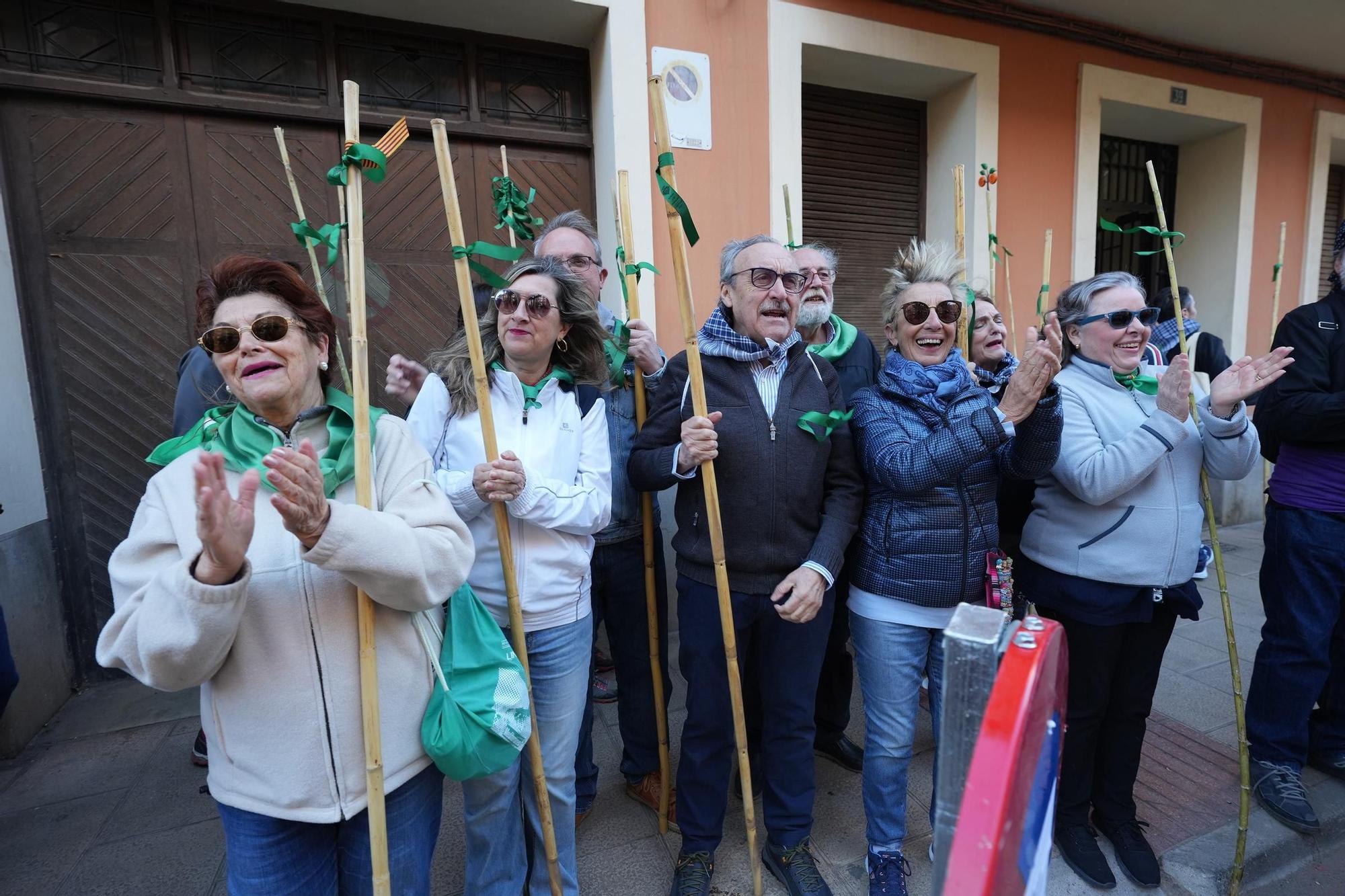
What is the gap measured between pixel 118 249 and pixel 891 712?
14.4 feet

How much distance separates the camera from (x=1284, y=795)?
8.28 ft

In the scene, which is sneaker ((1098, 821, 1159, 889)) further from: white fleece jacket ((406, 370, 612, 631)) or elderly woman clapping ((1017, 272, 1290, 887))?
white fleece jacket ((406, 370, 612, 631))

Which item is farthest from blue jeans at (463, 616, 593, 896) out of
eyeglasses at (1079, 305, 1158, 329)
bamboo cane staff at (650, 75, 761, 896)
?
eyeglasses at (1079, 305, 1158, 329)

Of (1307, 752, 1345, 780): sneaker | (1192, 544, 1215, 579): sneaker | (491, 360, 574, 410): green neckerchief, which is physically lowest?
(1307, 752, 1345, 780): sneaker

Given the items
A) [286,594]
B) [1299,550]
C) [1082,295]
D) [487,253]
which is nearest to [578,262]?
[487,253]

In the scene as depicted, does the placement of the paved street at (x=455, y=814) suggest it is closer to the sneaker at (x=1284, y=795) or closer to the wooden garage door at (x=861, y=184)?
the sneaker at (x=1284, y=795)

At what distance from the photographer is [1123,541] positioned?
2127 mm

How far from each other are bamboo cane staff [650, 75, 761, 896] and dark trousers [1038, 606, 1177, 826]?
1.13 metres

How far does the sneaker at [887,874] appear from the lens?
2.10m

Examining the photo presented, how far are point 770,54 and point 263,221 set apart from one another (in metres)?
3.22

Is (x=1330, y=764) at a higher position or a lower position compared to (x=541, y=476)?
lower

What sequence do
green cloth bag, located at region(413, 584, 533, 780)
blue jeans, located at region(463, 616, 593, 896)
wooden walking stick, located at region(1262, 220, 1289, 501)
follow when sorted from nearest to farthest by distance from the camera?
green cloth bag, located at region(413, 584, 533, 780), blue jeans, located at region(463, 616, 593, 896), wooden walking stick, located at region(1262, 220, 1289, 501)

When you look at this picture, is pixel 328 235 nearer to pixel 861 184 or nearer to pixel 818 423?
pixel 818 423

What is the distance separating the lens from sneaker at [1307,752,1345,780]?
2750mm
